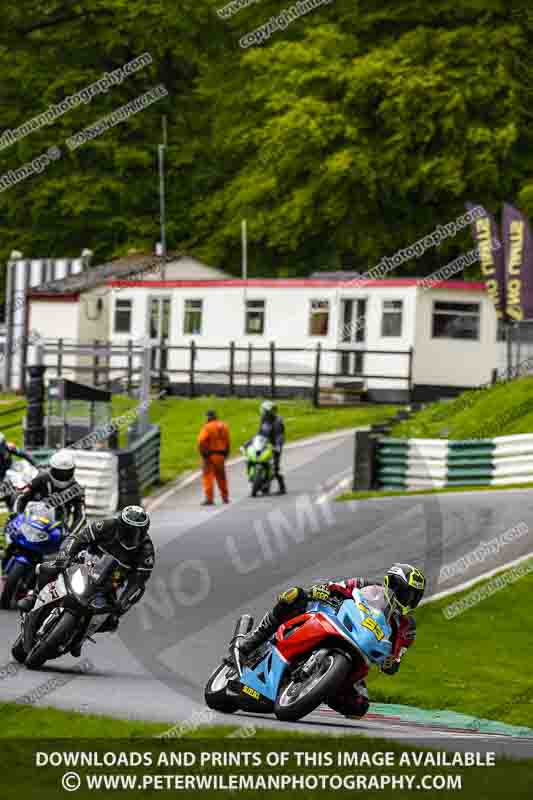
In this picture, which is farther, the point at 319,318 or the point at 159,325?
the point at 159,325

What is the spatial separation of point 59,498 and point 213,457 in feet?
37.1

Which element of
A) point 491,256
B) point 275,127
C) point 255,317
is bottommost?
point 255,317

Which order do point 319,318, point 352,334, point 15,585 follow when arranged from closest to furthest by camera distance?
point 15,585
point 352,334
point 319,318

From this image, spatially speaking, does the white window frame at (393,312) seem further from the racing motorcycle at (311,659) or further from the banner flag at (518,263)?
the racing motorcycle at (311,659)

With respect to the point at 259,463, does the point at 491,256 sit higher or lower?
higher

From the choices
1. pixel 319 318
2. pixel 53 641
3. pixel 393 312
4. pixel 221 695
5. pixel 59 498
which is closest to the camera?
pixel 221 695

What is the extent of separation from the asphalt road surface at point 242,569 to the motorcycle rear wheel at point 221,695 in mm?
159

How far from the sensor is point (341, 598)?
35.1 ft

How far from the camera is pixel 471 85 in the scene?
151ft

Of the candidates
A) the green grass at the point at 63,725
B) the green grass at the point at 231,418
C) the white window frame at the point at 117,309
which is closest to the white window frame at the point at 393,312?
the green grass at the point at 231,418

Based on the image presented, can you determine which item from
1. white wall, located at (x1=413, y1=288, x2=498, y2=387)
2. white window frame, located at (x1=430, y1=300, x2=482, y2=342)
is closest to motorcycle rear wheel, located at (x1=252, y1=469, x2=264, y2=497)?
white wall, located at (x1=413, y1=288, x2=498, y2=387)

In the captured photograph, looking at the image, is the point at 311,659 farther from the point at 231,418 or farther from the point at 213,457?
the point at 231,418

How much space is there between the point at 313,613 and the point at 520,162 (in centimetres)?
3772

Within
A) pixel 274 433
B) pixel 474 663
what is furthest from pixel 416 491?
pixel 474 663
